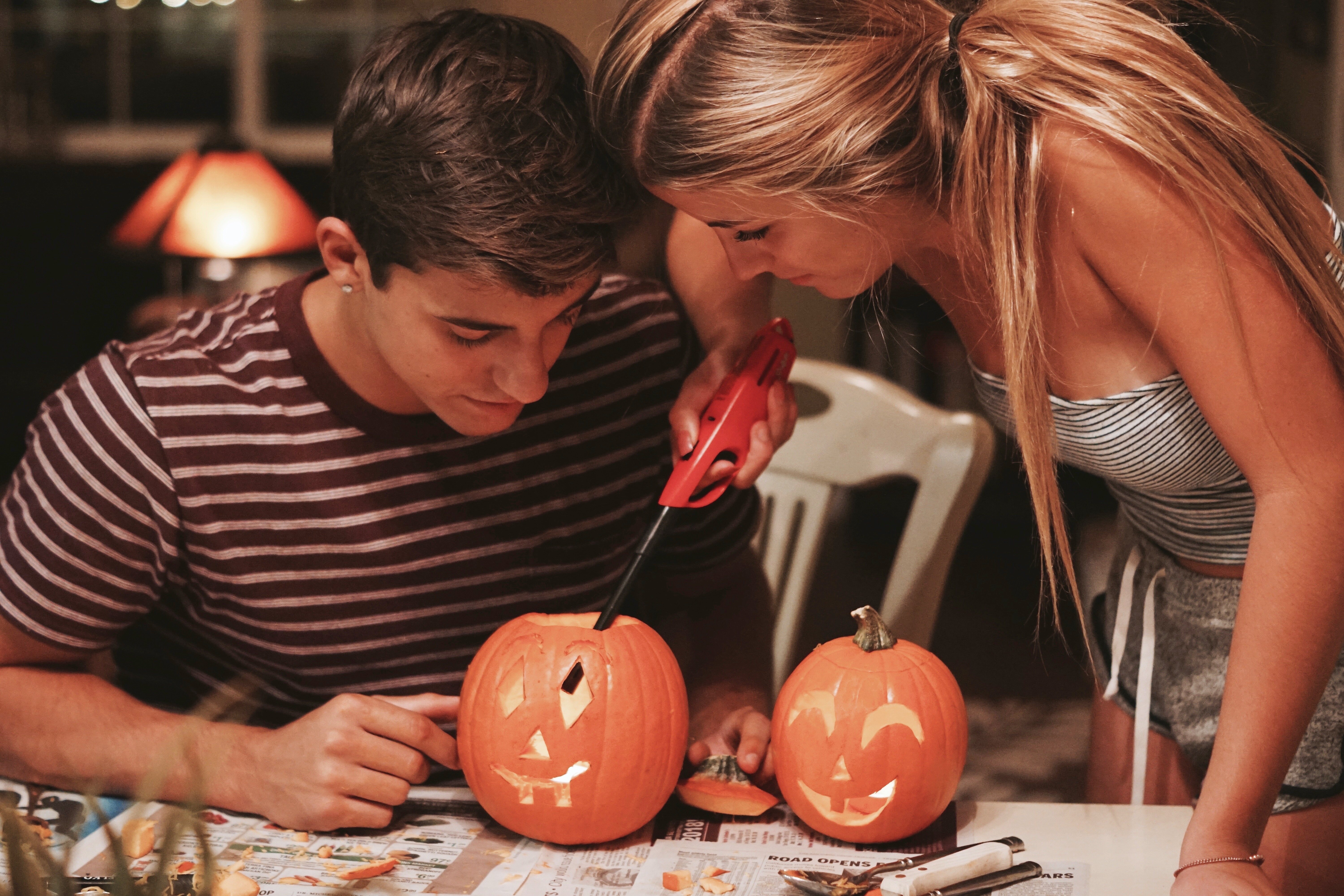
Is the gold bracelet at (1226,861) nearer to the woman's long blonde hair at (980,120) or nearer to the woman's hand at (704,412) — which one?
the woman's long blonde hair at (980,120)

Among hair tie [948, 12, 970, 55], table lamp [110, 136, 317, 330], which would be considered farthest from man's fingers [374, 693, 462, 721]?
table lamp [110, 136, 317, 330]

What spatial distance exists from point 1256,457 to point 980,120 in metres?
0.30

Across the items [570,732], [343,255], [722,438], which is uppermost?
[343,255]

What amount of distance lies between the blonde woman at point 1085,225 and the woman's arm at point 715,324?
0.03 metres

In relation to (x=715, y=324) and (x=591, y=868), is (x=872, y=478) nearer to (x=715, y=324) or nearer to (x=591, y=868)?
(x=715, y=324)

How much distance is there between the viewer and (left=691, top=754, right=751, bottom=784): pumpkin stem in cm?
93

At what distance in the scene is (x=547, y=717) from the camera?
843mm

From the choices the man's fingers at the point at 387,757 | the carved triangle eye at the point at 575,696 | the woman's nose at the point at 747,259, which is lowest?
the man's fingers at the point at 387,757

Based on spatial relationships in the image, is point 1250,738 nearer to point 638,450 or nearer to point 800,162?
point 800,162

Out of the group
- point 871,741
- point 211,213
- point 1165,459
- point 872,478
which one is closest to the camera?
point 871,741

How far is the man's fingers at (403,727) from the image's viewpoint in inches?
35.0

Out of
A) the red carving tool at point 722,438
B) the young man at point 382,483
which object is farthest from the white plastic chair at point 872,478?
the red carving tool at point 722,438

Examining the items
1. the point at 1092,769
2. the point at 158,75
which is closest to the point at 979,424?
the point at 1092,769

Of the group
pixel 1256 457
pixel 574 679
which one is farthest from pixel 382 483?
pixel 1256 457
